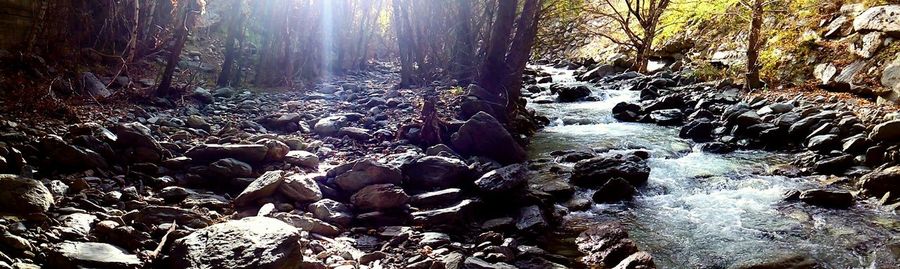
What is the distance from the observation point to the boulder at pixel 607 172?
6824mm

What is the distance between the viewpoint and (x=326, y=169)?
21.4ft

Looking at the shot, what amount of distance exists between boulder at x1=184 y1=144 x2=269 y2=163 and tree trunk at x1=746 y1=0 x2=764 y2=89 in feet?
37.0

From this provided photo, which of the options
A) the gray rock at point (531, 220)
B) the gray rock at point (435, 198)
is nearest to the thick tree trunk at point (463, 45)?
the gray rock at point (435, 198)

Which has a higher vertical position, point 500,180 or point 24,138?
point 24,138

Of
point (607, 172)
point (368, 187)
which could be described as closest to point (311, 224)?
point (368, 187)

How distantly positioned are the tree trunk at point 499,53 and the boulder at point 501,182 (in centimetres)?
497

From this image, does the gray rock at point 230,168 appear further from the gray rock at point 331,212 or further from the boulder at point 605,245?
the boulder at point 605,245

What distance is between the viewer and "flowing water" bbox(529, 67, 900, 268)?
476 cm

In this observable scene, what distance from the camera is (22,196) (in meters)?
3.61

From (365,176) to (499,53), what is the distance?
601 cm

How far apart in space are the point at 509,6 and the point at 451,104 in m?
2.24

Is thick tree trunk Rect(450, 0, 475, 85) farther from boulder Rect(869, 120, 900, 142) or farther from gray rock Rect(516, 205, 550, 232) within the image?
gray rock Rect(516, 205, 550, 232)

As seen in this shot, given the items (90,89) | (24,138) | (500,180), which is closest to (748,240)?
(500,180)

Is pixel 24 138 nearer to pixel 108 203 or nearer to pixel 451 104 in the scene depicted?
pixel 108 203
